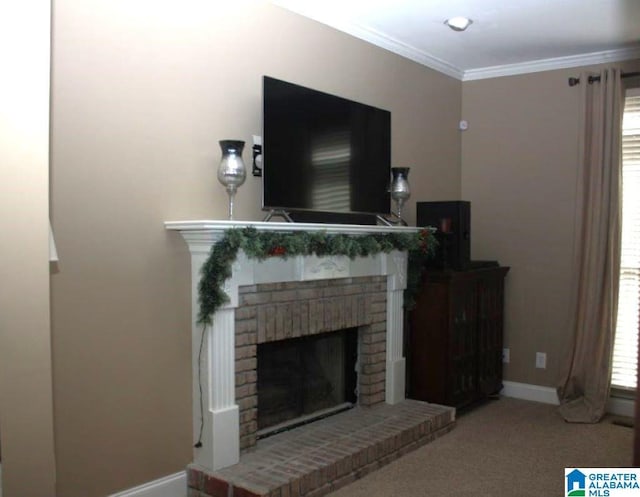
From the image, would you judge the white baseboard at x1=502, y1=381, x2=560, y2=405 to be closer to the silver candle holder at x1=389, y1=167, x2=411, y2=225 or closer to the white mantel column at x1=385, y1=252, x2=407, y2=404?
the white mantel column at x1=385, y1=252, x2=407, y2=404

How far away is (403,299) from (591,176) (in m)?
1.54

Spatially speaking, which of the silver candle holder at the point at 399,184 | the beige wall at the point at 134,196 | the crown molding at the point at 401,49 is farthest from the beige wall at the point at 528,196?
the beige wall at the point at 134,196

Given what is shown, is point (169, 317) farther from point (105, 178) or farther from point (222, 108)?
point (222, 108)

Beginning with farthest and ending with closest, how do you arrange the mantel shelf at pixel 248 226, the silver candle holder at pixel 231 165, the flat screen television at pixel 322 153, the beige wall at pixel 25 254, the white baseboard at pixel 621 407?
1. the white baseboard at pixel 621 407
2. the flat screen television at pixel 322 153
3. the silver candle holder at pixel 231 165
4. the mantel shelf at pixel 248 226
5. the beige wall at pixel 25 254

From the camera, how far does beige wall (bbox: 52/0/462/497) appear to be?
255 cm

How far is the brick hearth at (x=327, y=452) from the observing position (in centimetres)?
284

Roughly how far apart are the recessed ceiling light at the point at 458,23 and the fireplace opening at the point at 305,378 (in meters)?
1.92

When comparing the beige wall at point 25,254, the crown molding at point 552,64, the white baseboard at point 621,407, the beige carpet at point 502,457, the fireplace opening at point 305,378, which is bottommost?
the beige carpet at point 502,457

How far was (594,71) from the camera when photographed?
446 cm

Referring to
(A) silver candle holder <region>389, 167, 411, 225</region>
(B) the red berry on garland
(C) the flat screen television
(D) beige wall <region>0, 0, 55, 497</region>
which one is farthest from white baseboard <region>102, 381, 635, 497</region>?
(A) silver candle holder <region>389, 167, 411, 225</region>

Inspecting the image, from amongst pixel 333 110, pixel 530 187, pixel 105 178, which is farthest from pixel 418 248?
pixel 105 178

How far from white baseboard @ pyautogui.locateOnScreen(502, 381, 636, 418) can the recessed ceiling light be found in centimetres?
260

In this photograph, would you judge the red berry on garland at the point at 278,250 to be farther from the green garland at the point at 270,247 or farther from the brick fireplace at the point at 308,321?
the brick fireplace at the point at 308,321

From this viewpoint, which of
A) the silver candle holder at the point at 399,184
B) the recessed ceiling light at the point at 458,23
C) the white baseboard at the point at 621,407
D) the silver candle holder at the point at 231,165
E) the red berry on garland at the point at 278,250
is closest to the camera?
the silver candle holder at the point at 231,165
